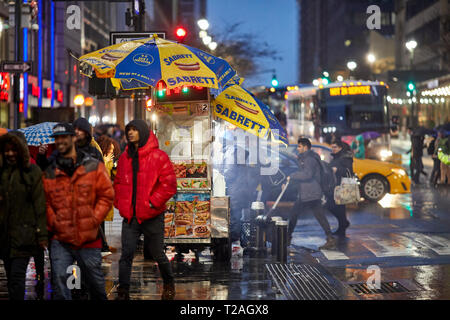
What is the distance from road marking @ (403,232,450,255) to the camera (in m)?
12.7

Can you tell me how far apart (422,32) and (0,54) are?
54.1m

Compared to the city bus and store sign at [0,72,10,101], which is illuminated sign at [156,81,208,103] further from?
store sign at [0,72,10,101]

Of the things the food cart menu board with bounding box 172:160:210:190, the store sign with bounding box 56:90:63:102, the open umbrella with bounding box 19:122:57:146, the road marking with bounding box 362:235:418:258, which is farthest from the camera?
the store sign with bounding box 56:90:63:102

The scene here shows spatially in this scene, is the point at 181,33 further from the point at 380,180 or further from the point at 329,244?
the point at 380,180

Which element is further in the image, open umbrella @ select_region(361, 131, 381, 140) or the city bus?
the city bus

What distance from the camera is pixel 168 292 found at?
8.82 metres

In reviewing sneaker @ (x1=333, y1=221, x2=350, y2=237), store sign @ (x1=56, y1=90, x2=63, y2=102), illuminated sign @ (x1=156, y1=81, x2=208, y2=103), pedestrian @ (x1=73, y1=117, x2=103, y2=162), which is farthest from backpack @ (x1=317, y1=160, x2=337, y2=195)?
store sign @ (x1=56, y1=90, x2=63, y2=102)

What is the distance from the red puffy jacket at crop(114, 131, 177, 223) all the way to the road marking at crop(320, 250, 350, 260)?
15.0 ft

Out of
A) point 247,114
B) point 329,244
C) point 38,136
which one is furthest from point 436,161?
point 38,136

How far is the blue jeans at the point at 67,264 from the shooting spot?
7.30m

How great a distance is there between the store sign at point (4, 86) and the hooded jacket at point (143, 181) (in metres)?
24.8

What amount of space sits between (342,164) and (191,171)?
5242 millimetres

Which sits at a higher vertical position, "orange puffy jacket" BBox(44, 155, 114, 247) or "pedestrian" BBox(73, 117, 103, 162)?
"pedestrian" BBox(73, 117, 103, 162)

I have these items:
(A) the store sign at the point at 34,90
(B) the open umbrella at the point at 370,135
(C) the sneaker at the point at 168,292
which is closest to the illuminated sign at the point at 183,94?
(C) the sneaker at the point at 168,292
